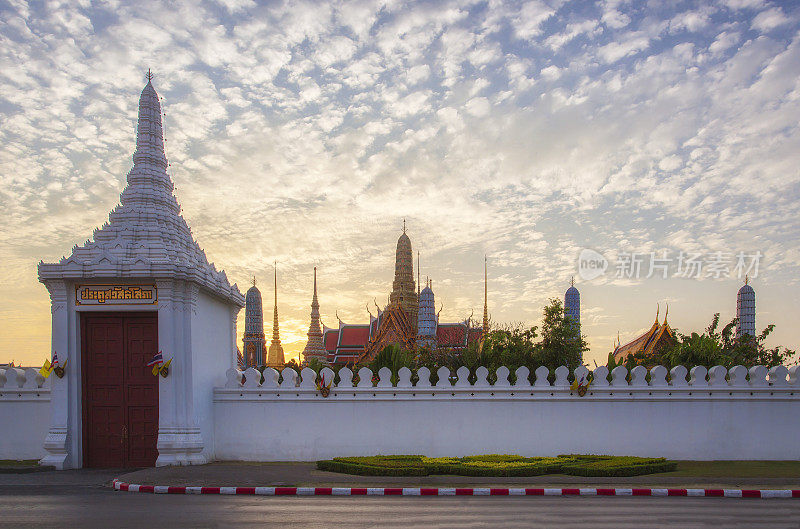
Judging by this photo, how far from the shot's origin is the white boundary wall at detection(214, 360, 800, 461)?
15219 millimetres

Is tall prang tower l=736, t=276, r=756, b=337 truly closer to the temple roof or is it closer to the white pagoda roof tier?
the temple roof

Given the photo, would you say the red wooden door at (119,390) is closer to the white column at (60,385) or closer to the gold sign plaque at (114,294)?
the white column at (60,385)

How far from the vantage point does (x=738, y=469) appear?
13.6 meters

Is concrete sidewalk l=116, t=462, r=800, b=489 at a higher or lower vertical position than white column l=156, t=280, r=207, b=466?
lower

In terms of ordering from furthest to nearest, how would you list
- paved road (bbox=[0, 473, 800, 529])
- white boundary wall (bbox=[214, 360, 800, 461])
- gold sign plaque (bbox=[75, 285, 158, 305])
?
white boundary wall (bbox=[214, 360, 800, 461])
gold sign plaque (bbox=[75, 285, 158, 305])
paved road (bbox=[0, 473, 800, 529])

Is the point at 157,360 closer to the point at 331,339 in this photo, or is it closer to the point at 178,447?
the point at 178,447

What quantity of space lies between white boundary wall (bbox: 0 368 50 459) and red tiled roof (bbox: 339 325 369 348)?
45.6 meters

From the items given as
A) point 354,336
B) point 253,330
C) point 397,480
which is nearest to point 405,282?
point 354,336

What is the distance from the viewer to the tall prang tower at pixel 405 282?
63812 millimetres

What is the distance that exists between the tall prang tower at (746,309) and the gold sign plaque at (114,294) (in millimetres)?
40618

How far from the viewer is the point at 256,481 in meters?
12.0

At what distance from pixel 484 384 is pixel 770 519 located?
22.8 feet

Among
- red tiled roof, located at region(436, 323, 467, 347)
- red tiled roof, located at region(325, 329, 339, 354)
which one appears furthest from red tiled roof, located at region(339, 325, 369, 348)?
red tiled roof, located at region(436, 323, 467, 347)

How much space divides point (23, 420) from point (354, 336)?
46464 millimetres
